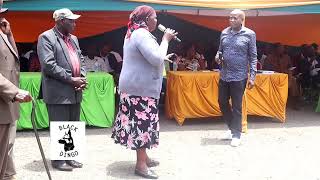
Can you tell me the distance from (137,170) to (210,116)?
10.1ft

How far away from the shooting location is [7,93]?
321 cm

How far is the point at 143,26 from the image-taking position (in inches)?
168

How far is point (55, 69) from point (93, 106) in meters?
2.37

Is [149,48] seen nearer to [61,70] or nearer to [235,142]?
[61,70]

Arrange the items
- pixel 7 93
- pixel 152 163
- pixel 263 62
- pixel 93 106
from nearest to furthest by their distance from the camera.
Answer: pixel 7 93 → pixel 152 163 → pixel 93 106 → pixel 263 62

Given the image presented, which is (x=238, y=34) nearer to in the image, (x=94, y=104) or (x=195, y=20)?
(x=94, y=104)

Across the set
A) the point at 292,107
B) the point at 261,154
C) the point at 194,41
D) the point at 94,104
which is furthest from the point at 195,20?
the point at 261,154

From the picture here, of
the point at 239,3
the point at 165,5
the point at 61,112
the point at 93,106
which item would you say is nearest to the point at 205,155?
the point at 61,112

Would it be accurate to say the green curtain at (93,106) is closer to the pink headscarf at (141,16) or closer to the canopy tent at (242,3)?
the canopy tent at (242,3)

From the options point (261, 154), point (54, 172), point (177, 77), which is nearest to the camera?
point (54, 172)

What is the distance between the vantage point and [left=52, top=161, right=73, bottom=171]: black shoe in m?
4.65

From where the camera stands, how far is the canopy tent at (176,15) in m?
6.89

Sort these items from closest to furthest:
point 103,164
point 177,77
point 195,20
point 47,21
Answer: point 103,164 → point 177,77 → point 47,21 → point 195,20

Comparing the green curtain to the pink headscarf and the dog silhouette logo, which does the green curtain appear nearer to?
the dog silhouette logo
